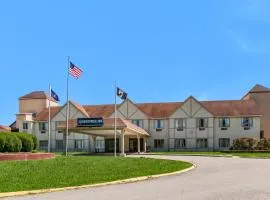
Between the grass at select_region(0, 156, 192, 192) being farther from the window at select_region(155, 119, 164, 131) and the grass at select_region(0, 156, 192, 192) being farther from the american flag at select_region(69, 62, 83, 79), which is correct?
the window at select_region(155, 119, 164, 131)

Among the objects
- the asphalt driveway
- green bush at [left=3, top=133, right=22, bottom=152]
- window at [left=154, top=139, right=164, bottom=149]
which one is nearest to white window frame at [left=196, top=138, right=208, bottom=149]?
window at [left=154, top=139, right=164, bottom=149]

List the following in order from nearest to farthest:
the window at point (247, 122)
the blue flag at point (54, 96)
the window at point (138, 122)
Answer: the blue flag at point (54, 96), the window at point (247, 122), the window at point (138, 122)

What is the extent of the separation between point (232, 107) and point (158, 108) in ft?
35.2

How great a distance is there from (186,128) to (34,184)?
58.7 m

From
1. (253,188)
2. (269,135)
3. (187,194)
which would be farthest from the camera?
(269,135)

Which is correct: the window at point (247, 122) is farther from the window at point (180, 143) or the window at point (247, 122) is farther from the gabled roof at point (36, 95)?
the gabled roof at point (36, 95)

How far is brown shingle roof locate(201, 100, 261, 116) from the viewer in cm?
7550

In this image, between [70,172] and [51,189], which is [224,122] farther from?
[51,189]

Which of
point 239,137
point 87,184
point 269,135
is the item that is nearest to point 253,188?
point 87,184

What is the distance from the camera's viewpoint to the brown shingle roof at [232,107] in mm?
75500

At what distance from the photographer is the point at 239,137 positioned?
246 feet

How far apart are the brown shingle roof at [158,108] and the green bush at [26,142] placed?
49.2 meters

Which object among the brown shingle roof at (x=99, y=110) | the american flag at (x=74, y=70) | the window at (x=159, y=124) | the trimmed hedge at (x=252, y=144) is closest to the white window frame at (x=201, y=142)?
the window at (x=159, y=124)

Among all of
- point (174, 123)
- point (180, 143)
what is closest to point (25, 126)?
point (174, 123)
